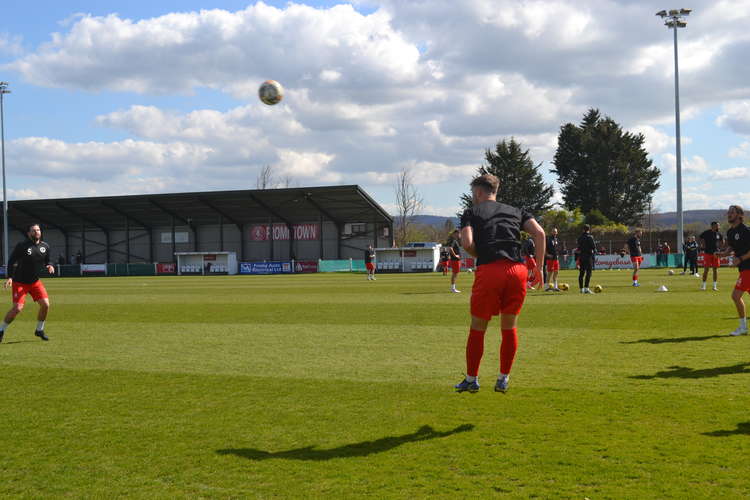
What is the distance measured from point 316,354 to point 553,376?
3561 millimetres

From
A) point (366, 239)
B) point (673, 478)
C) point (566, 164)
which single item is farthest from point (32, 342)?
point (566, 164)

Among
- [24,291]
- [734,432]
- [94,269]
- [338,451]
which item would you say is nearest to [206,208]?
[94,269]

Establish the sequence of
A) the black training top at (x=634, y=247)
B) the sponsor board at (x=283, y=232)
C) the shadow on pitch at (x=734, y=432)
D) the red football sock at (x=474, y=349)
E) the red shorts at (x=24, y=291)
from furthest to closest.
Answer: the sponsor board at (x=283, y=232)
the black training top at (x=634, y=247)
the red shorts at (x=24, y=291)
the red football sock at (x=474, y=349)
the shadow on pitch at (x=734, y=432)

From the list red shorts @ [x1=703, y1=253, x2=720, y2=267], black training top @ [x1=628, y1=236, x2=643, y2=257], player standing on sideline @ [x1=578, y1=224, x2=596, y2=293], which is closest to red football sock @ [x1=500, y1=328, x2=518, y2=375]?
player standing on sideline @ [x1=578, y1=224, x2=596, y2=293]

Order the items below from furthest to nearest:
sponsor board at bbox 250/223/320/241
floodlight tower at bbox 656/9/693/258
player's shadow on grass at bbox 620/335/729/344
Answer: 1. sponsor board at bbox 250/223/320/241
2. floodlight tower at bbox 656/9/693/258
3. player's shadow on grass at bbox 620/335/729/344

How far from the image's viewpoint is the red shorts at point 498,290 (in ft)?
19.9

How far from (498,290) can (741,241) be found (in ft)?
21.2

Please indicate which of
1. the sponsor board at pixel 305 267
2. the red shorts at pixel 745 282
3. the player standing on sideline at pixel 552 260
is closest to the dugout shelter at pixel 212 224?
the sponsor board at pixel 305 267

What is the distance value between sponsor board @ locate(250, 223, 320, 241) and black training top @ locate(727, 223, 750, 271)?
54766mm

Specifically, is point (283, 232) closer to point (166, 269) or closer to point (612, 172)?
point (166, 269)

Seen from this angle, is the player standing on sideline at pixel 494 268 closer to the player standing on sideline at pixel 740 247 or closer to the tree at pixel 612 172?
the player standing on sideline at pixel 740 247

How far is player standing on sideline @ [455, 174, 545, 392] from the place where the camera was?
6.09 metres

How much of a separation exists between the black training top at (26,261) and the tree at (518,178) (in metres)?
66.4

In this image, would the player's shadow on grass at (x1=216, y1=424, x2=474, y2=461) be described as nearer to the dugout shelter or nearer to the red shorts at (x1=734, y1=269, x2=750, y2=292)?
the red shorts at (x1=734, y1=269, x2=750, y2=292)
